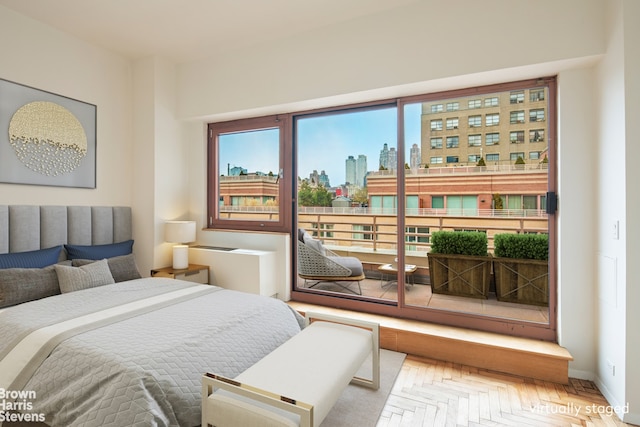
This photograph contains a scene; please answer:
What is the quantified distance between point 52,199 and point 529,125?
4337 mm

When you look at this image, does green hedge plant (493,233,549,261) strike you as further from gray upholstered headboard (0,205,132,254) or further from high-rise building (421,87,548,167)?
gray upholstered headboard (0,205,132,254)

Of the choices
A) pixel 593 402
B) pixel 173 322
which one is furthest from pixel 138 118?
pixel 593 402

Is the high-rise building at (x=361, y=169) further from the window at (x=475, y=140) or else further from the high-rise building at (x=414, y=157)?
the window at (x=475, y=140)

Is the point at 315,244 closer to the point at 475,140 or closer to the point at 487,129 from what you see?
the point at 475,140

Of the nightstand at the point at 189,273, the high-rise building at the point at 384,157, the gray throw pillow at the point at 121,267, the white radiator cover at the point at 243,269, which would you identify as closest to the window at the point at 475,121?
the high-rise building at the point at 384,157

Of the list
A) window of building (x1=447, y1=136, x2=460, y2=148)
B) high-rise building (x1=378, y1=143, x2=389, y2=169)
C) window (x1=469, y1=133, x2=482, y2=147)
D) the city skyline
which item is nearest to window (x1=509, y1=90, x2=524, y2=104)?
window (x1=469, y1=133, x2=482, y2=147)

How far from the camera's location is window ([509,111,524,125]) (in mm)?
2711

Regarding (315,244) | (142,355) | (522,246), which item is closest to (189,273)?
(315,244)

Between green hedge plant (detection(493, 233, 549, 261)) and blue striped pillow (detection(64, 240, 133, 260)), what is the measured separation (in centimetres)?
365

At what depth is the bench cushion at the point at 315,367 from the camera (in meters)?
1.49

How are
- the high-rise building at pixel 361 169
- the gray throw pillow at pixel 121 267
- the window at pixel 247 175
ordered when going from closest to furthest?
the gray throw pillow at pixel 121 267 → the high-rise building at pixel 361 169 → the window at pixel 247 175

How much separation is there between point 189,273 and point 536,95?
3.68 meters

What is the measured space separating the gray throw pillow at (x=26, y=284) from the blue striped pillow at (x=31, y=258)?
Result: 0.47 feet

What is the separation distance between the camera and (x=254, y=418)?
53.7 inches
